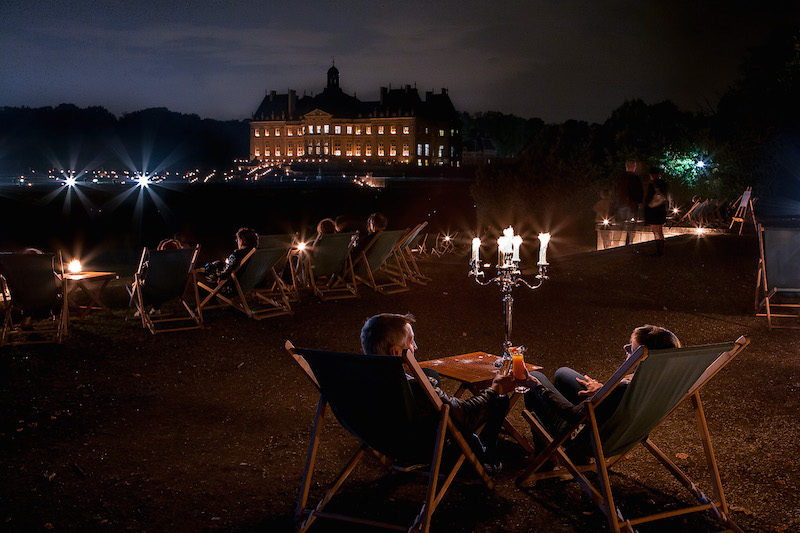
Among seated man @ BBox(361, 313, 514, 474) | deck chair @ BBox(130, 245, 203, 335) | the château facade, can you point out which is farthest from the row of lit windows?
seated man @ BBox(361, 313, 514, 474)

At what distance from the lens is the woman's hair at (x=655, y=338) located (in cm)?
335

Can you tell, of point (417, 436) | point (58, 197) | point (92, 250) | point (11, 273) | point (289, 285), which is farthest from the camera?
point (58, 197)

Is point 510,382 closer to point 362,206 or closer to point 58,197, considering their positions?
point 58,197

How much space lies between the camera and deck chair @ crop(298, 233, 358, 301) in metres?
9.11

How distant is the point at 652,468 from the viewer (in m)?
4.01

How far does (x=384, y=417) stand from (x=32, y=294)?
517 cm

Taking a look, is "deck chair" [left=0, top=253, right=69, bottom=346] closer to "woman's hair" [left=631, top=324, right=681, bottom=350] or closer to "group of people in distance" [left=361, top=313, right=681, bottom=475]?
"group of people in distance" [left=361, top=313, right=681, bottom=475]

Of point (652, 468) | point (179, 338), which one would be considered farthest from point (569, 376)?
point (179, 338)

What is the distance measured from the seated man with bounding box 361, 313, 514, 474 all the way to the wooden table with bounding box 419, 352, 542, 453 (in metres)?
0.19

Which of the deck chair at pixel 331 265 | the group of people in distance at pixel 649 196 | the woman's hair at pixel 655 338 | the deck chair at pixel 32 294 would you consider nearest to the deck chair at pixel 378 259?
the deck chair at pixel 331 265

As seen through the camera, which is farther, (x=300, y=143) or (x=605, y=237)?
(x=300, y=143)

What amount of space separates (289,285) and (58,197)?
41416 millimetres

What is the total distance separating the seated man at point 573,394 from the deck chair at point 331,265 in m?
5.48

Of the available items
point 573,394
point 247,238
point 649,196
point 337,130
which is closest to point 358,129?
point 337,130
